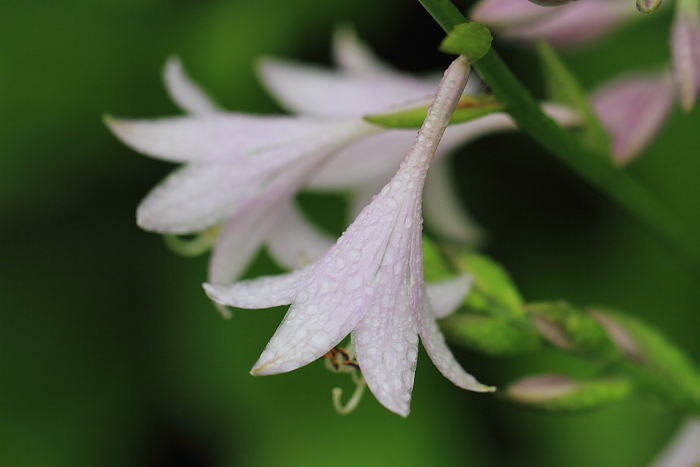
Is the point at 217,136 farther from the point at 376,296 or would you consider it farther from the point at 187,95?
the point at 376,296

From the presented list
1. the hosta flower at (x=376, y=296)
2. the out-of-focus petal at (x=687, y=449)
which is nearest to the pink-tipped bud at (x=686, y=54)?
the hosta flower at (x=376, y=296)

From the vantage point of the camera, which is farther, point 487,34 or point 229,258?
point 229,258

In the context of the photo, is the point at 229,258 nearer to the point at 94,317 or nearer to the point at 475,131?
the point at 475,131

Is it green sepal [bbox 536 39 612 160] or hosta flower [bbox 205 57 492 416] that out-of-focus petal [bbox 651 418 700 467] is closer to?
green sepal [bbox 536 39 612 160]

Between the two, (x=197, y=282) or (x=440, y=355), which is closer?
(x=440, y=355)

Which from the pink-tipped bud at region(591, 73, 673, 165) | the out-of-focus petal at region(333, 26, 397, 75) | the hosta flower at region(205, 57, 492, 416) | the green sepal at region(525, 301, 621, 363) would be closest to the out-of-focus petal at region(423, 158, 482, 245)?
the out-of-focus petal at region(333, 26, 397, 75)

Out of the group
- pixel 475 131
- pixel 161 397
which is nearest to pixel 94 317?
pixel 161 397

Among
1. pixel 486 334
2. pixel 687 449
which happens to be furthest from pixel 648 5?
pixel 687 449
